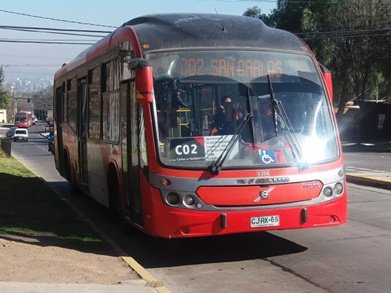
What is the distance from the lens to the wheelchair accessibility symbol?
24.0ft

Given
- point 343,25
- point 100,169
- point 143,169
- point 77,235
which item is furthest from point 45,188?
point 343,25

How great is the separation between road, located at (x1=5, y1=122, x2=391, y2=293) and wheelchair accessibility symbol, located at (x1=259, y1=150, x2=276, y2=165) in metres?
Answer: 1.26

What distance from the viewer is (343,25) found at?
4153 cm

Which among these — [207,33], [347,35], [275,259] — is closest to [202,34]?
[207,33]

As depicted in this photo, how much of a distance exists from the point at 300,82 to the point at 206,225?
228cm

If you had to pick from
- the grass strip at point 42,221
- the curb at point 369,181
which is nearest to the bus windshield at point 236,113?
the grass strip at point 42,221

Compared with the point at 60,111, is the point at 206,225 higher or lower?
lower

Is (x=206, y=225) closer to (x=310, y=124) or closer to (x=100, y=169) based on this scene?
(x=310, y=124)

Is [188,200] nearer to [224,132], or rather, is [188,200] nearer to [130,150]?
[224,132]

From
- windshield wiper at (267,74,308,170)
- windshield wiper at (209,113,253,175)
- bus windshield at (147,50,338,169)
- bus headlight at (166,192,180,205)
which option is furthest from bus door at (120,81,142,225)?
windshield wiper at (267,74,308,170)

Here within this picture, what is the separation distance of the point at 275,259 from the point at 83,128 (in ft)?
17.9

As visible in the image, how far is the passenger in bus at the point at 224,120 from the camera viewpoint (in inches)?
289

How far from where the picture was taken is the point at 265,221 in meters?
7.21

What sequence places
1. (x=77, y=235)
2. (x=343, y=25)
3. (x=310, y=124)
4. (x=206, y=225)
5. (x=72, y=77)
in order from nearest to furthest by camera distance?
(x=206, y=225)
(x=310, y=124)
(x=77, y=235)
(x=72, y=77)
(x=343, y=25)
